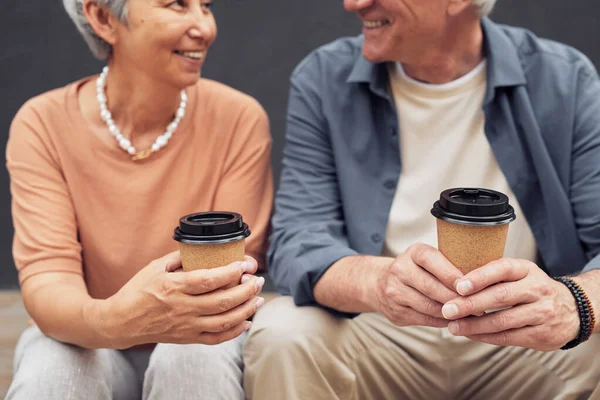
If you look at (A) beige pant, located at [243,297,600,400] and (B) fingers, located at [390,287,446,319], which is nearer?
(B) fingers, located at [390,287,446,319]

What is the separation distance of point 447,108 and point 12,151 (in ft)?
3.97

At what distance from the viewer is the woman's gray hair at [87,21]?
6.88 feet

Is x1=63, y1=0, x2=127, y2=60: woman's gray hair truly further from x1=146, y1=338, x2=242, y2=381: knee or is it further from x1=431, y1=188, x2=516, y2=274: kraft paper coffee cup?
x1=431, y1=188, x2=516, y2=274: kraft paper coffee cup

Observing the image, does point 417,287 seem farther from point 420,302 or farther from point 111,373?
point 111,373

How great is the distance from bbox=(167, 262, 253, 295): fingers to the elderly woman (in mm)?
336

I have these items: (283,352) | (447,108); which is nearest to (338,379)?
(283,352)

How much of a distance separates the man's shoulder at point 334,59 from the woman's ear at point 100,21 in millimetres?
541

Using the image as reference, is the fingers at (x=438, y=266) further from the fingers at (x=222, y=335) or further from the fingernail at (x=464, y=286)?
the fingers at (x=222, y=335)

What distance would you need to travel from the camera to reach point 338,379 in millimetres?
1997

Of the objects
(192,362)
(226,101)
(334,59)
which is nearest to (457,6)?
(334,59)

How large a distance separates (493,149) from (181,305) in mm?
999

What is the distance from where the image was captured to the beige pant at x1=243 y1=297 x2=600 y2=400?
192 cm

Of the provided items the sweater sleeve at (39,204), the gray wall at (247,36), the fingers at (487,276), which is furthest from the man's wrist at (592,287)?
the gray wall at (247,36)

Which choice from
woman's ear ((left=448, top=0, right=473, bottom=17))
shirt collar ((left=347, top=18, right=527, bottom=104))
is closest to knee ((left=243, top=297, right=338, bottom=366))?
shirt collar ((left=347, top=18, right=527, bottom=104))
